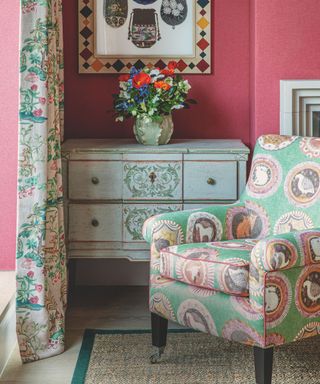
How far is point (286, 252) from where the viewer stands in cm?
283

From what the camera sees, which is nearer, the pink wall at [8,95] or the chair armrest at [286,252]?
the chair armrest at [286,252]

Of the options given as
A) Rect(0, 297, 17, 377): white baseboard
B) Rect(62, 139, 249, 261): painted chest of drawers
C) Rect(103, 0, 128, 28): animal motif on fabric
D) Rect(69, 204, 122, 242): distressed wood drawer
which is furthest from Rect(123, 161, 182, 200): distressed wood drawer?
Rect(103, 0, 128, 28): animal motif on fabric

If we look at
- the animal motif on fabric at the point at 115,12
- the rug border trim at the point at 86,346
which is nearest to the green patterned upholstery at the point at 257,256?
the rug border trim at the point at 86,346

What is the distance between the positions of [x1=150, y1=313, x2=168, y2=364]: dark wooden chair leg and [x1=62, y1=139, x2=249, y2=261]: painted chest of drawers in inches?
23.4

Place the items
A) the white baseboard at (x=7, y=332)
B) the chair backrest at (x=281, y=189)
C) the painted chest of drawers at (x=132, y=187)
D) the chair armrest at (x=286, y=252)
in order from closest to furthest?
the chair armrest at (x=286, y=252) → the white baseboard at (x=7, y=332) → the chair backrest at (x=281, y=189) → the painted chest of drawers at (x=132, y=187)

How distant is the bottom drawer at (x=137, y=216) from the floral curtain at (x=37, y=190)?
0.54m

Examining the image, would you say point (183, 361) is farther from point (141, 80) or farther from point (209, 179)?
point (141, 80)

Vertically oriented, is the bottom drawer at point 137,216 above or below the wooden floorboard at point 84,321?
above

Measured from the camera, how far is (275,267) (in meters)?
2.81

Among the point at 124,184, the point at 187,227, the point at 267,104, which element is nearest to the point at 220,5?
the point at 267,104

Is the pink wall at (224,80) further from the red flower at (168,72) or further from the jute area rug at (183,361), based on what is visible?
the jute area rug at (183,361)

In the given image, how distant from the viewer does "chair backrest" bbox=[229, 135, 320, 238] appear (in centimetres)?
338

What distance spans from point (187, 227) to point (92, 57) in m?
1.42

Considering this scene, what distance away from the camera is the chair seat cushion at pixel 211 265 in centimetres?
296
